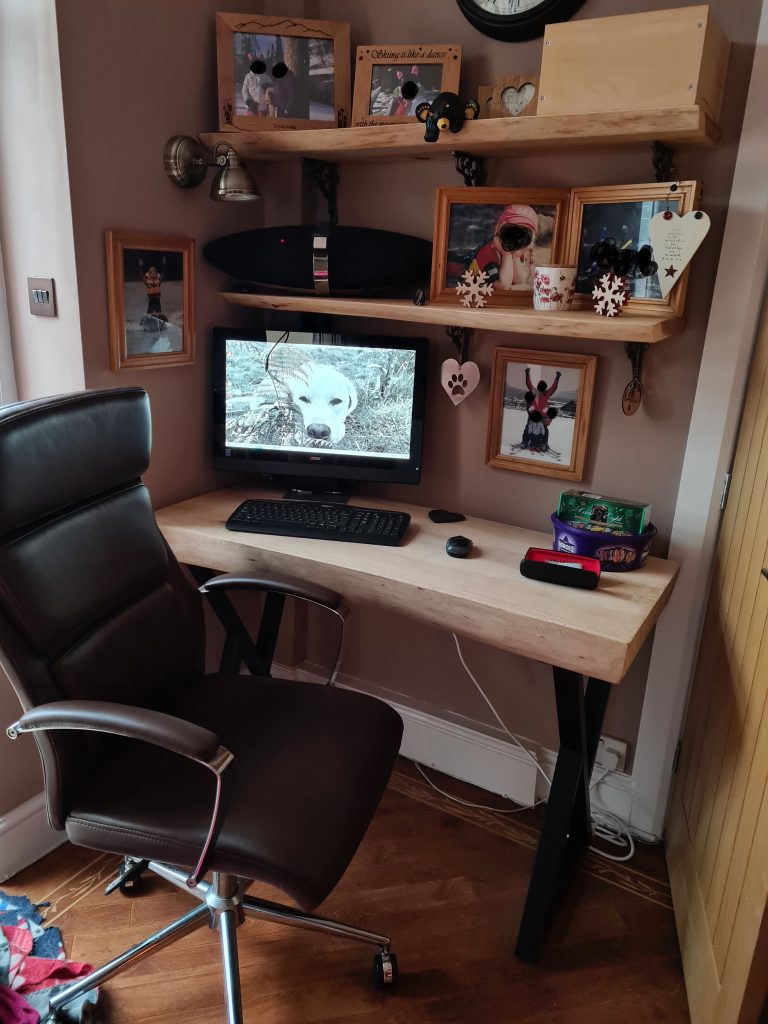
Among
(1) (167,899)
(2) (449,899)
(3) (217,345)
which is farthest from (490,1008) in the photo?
(3) (217,345)

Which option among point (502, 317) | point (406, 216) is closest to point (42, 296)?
point (406, 216)

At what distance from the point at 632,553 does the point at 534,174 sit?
35.5 inches

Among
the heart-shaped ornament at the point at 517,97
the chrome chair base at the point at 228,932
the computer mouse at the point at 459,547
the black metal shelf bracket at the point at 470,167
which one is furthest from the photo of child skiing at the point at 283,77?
the chrome chair base at the point at 228,932

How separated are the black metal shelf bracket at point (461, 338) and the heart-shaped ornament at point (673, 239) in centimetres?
52

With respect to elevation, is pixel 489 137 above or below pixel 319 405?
above

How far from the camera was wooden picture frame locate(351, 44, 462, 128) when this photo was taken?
67.7 inches

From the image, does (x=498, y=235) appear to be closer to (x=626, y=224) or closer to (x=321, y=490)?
(x=626, y=224)

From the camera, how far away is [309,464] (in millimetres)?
2045

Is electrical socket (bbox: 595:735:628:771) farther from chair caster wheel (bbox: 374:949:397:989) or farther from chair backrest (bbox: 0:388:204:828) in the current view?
chair backrest (bbox: 0:388:204:828)

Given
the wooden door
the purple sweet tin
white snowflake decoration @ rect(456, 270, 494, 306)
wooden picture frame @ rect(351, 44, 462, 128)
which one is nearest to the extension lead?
the wooden door

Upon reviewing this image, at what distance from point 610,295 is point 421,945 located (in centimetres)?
145

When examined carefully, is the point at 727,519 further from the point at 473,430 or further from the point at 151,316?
the point at 151,316

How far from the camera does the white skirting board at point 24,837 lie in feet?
5.86

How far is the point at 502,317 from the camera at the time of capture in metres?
1.62
